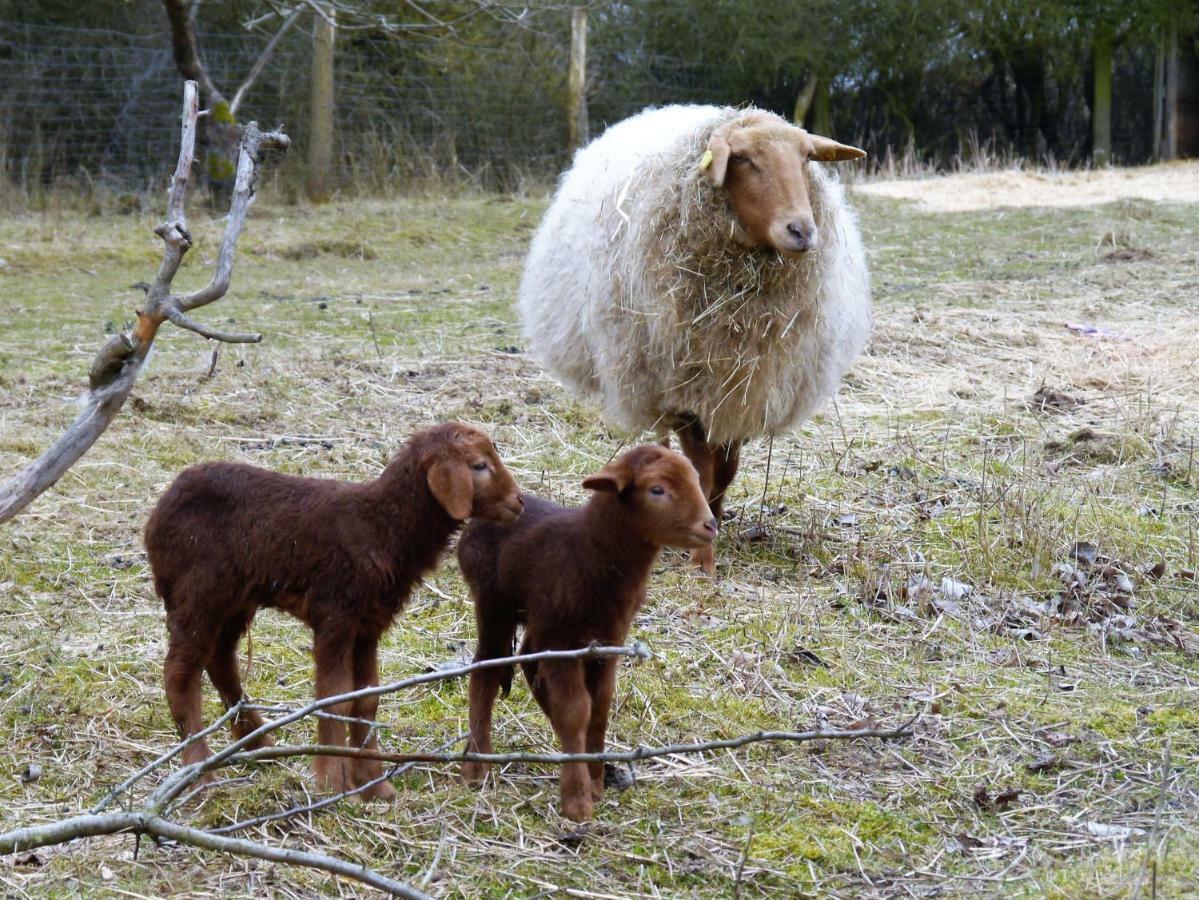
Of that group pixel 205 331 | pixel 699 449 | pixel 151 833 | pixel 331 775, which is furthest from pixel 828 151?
pixel 151 833

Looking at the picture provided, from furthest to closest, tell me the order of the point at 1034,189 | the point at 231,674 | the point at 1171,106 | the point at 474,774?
the point at 1171,106 → the point at 1034,189 → the point at 231,674 → the point at 474,774

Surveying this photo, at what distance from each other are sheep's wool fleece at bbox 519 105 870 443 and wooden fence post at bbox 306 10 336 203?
35.0 feet

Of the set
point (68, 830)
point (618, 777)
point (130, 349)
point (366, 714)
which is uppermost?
point (130, 349)

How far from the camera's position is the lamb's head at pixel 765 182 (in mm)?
5336

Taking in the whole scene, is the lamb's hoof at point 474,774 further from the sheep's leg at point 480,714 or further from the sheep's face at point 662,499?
the sheep's face at point 662,499

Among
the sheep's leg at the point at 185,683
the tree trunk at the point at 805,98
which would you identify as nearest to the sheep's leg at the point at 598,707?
the sheep's leg at the point at 185,683

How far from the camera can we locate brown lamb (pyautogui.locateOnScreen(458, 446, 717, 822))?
364 cm

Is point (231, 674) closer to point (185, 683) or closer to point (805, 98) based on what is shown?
point (185, 683)

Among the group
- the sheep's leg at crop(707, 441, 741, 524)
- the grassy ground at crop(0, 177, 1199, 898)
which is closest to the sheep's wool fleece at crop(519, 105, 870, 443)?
the sheep's leg at crop(707, 441, 741, 524)

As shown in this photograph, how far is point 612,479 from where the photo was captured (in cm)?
364

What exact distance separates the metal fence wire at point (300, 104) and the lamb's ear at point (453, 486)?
13865 millimetres

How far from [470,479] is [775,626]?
179 cm

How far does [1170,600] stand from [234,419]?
15.3 ft

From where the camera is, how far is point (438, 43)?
61.4ft
